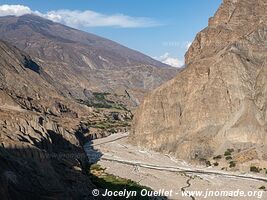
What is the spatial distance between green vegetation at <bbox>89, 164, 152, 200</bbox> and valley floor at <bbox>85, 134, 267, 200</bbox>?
6.74 feet

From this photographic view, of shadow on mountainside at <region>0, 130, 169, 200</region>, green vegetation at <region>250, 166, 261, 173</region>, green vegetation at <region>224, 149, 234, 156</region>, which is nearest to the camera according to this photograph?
shadow on mountainside at <region>0, 130, 169, 200</region>

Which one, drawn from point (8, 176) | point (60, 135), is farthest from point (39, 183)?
point (60, 135)

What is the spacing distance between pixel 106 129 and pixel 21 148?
357 feet

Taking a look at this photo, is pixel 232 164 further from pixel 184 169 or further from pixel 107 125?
pixel 107 125

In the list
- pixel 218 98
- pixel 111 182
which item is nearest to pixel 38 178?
pixel 111 182

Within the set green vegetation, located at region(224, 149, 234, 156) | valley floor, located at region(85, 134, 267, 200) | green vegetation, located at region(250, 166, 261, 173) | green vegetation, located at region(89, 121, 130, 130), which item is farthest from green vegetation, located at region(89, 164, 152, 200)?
green vegetation, located at region(89, 121, 130, 130)

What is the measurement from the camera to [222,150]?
101 metres

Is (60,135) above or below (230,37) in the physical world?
below

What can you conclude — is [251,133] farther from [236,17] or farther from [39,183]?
[39,183]

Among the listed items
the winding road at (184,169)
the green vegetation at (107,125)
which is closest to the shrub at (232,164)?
the winding road at (184,169)

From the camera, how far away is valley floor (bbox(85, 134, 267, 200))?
7206 centimetres

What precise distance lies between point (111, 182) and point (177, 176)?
13.6 meters

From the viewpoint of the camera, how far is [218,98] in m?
112

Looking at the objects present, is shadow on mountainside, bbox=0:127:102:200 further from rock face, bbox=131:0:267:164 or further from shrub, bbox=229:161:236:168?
rock face, bbox=131:0:267:164
